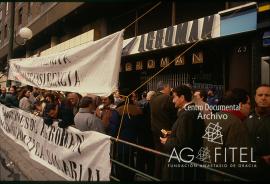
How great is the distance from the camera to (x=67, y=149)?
200 inches

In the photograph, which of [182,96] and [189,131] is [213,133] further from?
[182,96]

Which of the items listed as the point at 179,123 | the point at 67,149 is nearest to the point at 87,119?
the point at 67,149

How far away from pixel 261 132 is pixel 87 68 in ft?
6.94

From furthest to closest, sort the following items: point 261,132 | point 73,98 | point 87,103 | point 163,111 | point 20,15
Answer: point 20,15
point 73,98
point 163,111
point 87,103
point 261,132

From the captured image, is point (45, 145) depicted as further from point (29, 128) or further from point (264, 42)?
point (264, 42)

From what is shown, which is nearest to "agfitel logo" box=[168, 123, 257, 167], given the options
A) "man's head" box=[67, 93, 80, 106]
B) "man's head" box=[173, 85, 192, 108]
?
"man's head" box=[173, 85, 192, 108]

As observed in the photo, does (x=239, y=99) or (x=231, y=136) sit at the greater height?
(x=239, y=99)

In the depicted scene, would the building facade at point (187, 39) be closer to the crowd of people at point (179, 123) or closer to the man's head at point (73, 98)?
the crowd of people at point (179, 123)

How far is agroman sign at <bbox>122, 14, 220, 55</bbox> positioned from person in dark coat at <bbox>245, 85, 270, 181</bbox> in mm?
2944

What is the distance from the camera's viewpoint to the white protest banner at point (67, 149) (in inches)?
167

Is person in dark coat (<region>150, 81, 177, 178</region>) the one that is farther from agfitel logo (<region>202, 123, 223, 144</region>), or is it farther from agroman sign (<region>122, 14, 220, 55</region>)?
agfitel logo (<region>202, 123, 223, 144</region>)

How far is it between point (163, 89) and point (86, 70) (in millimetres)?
1977

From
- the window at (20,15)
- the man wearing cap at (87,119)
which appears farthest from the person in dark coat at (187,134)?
the window at (20,15)

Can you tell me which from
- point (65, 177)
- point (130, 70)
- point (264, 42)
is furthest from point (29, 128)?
point (130, 70)
